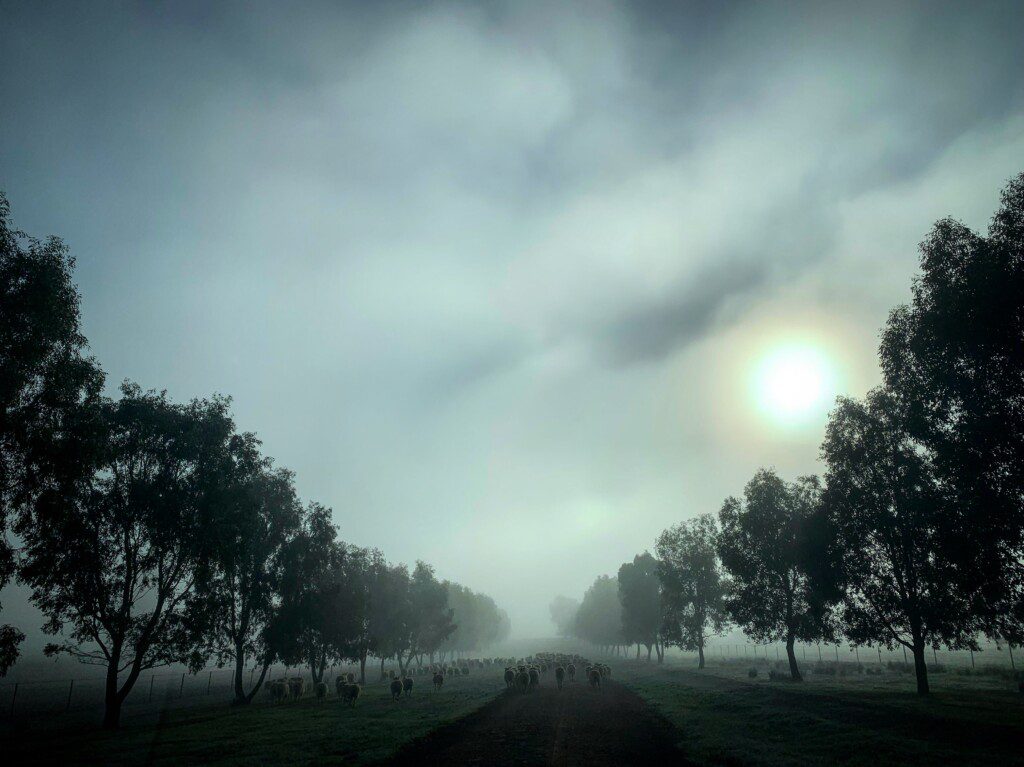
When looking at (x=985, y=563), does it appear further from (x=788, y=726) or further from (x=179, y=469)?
(x=179, y=469)

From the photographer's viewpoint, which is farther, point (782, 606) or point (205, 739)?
point (782, 606)

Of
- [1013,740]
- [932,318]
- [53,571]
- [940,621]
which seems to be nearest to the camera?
[1013,740]

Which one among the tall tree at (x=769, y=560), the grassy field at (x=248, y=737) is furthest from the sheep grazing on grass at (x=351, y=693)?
the tall tree at (x=769, y=560)

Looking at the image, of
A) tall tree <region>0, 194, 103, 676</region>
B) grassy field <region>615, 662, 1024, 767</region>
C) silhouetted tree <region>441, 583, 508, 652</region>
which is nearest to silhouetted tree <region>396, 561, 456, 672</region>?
silhouetted tree <region>441, 583, 508, 652</region>

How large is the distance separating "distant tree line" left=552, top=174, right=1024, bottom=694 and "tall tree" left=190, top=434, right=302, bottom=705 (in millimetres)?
42882

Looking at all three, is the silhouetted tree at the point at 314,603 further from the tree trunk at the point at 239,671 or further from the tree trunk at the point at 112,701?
the tree trunk at the point at 112,701

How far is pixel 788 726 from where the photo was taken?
2294cm

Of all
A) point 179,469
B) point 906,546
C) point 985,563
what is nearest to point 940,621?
point 906,546

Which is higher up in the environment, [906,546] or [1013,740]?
[906,546]

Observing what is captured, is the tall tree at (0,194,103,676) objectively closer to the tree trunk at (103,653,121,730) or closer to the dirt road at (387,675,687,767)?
the tree trunk at (103,653,121,730)

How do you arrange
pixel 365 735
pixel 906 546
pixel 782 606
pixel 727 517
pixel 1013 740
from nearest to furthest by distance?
pixel 1013 740, pixel 365 735, pixel 906 546, pixel 782 606, pixel 727 517

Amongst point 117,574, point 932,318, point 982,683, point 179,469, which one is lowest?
point 982,683

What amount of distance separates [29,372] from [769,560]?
55.7 metres

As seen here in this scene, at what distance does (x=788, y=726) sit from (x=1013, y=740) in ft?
26.7
